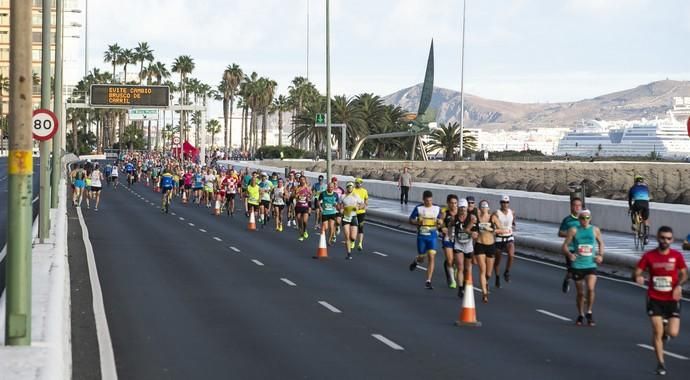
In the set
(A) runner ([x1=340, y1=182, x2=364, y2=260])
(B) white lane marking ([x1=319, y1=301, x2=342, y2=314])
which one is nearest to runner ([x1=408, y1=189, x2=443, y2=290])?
(B) white lane marking ([x1=319, y1=301, x2=342, y2=314])

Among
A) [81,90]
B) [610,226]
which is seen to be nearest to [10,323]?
[610,226]

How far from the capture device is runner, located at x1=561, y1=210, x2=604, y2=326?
1586cm

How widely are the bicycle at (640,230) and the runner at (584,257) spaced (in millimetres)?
11459

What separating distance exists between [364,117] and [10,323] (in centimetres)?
12052

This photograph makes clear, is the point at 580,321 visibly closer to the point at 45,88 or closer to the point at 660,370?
the point at 660,370

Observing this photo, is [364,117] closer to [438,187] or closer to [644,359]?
[438,187]

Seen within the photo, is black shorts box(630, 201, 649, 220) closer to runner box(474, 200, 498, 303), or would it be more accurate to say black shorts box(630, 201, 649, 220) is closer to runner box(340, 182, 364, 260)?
runner box(340, 182, 364, 260)

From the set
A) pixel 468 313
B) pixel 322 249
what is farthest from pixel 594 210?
pixel 468 313

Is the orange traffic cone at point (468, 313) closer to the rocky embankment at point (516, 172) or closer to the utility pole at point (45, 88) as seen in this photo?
the utility pole at point (45, 88)

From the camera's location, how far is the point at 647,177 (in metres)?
112

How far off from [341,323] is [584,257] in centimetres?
331

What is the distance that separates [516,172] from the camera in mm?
112688

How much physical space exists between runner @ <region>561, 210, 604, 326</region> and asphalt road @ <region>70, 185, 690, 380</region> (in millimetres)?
401

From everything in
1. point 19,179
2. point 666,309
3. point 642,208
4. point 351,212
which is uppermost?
point 19,179
